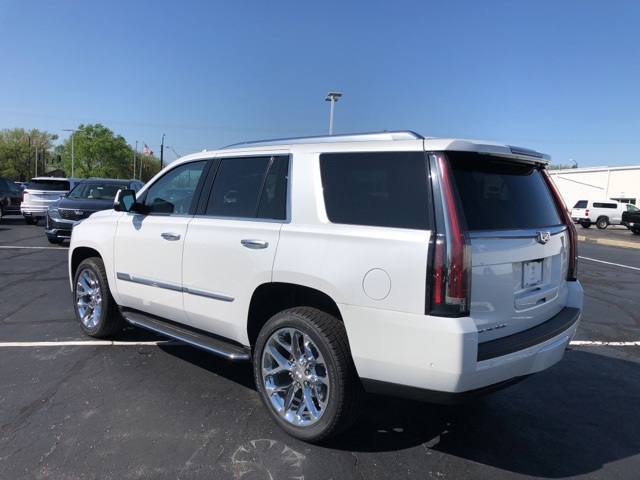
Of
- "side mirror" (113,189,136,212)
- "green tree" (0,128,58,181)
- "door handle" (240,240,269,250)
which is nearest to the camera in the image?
"door handle" (240,240,269,250)

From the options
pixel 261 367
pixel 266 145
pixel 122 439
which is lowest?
pixel 122 439

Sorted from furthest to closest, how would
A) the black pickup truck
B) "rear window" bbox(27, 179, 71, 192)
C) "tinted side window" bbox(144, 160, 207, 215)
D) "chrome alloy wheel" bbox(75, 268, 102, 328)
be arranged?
the black pickup truck, "rear window" bbox(27, 179, 71, 192), "chrome alloy wheel" bbox(75, 268, 102, 328), "tinted side window" bbox(144, 160, 207, 215)

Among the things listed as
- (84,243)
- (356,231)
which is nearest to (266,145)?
(356,231)

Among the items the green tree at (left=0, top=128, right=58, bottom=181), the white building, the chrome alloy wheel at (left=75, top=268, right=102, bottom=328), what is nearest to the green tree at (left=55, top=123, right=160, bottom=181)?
the green tree at (left=0, top=128, right=58, bottom=181)

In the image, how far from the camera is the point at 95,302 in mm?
5020

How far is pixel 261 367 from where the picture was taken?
11.1ft

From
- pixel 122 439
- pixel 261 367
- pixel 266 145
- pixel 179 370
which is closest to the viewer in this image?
pixel 122 439

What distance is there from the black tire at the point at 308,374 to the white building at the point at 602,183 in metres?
41.4

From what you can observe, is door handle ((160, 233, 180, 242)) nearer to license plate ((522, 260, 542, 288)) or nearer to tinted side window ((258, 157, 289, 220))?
tinted side window ((258, 157, 289, 220))

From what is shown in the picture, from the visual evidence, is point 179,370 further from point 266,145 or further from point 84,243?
point 266,145

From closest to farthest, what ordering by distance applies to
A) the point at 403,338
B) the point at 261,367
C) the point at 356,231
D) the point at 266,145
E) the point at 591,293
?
the point at 403,338 < the point at 356,231 < the point at 261,367 < the point at 266,145 < the point at 591,293

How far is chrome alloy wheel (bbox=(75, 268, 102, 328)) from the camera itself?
4.94 m

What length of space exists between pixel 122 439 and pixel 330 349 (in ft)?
4.98

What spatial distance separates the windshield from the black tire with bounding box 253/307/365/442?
409 inches
